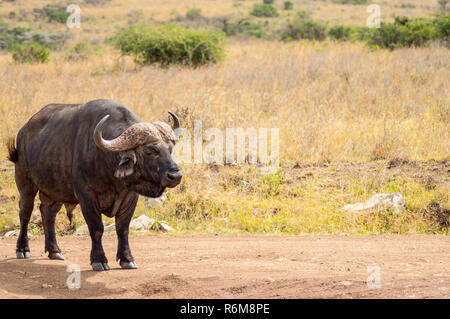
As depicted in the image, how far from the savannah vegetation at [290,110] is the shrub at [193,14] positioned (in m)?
18.1

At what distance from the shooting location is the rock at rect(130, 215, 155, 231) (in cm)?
898

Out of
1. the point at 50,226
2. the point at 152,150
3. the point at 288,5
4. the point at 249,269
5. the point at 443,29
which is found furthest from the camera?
the point at 288,5

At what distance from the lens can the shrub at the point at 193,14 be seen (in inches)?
1628

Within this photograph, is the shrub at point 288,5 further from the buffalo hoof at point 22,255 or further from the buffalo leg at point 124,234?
the buffalo leg at point 124,234

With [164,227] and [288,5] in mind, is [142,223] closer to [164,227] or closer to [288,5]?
[164,227]

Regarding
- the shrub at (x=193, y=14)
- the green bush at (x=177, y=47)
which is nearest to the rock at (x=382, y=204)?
the green bush at (x=177, y=47)

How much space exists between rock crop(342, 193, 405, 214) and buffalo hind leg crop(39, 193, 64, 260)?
3927 mm

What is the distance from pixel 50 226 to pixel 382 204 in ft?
14.3

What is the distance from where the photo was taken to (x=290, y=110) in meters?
13.3

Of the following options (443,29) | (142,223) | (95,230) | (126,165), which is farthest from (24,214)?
(443,29)

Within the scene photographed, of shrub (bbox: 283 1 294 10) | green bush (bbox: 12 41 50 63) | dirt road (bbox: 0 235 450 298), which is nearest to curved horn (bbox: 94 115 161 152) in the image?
dirt road (bbox: 0 235 450 298)
